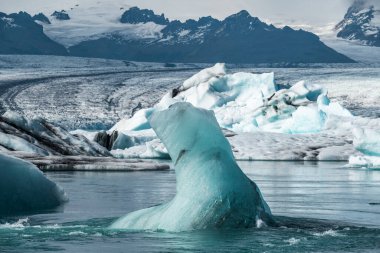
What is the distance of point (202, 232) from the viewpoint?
6750 millimetres

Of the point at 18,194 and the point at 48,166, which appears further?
the point at 48,166

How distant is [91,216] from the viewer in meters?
8.79

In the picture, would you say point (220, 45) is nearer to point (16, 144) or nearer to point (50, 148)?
point (50, 148)

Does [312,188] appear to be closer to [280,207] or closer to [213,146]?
[280,207]

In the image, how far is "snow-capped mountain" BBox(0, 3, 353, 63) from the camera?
11125cm

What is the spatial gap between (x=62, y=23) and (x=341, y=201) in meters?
113

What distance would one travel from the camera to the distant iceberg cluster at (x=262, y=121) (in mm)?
28000

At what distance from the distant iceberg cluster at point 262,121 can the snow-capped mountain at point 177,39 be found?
62173 mm

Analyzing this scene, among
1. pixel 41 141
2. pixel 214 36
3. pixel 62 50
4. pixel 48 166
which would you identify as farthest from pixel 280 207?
pixel 214 36

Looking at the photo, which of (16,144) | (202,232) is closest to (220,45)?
(16,144)

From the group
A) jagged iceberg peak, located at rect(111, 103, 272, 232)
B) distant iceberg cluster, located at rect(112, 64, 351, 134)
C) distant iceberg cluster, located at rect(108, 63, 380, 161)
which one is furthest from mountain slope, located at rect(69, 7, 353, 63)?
jagged iceberg peak, located at rect(111, 103, 272, 232)

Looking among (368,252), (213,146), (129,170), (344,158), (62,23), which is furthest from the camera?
(62,23)

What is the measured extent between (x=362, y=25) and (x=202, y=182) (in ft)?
561

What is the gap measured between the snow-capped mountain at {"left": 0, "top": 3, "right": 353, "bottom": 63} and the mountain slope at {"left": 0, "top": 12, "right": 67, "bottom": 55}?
3.67 feet
